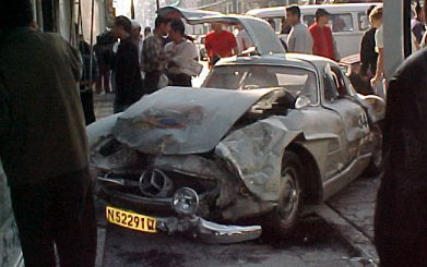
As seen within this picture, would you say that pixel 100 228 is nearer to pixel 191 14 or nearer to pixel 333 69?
pixel 333 69

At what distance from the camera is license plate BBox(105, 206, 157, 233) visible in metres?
5.84

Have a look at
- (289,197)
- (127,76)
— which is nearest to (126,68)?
(127,76)

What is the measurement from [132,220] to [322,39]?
27.1 feet

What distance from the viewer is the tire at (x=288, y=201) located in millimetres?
6215

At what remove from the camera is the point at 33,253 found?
12.4ft

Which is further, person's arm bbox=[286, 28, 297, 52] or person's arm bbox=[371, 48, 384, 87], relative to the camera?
Answer: person's arm bbox=[286, 28, 297, 52]

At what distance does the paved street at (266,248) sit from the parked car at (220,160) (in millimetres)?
203

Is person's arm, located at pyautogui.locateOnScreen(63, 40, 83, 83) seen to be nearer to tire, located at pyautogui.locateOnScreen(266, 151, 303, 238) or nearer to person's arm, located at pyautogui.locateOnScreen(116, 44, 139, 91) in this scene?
tire, located at pyautogui.locateOnScreen(266, 151, 303, 238)

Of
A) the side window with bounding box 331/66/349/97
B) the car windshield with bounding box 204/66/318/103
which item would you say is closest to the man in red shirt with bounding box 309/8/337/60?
the side window with bounding box 331/66/349/97

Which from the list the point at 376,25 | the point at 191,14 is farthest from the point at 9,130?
the point at 376,25

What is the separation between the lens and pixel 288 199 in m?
6.41

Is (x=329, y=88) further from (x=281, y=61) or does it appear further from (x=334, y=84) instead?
(x=281, y=61)

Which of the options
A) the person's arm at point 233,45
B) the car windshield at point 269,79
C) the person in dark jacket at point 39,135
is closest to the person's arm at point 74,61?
the person in dark jacket at point 39,135

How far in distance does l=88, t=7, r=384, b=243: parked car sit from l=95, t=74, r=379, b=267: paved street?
20cm
